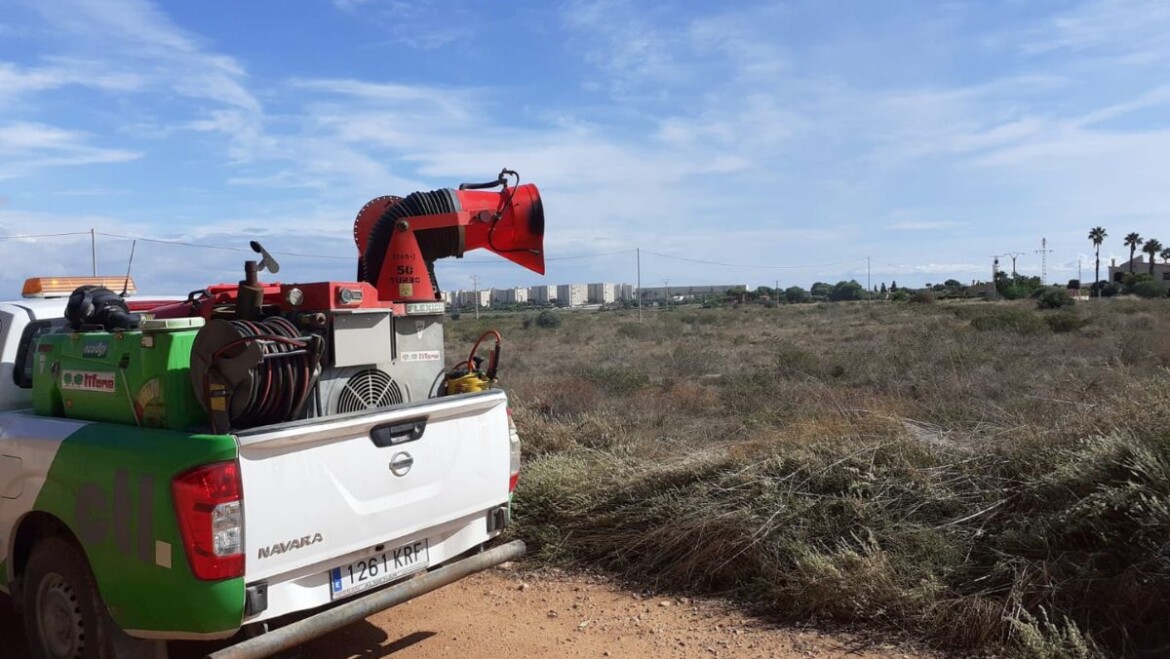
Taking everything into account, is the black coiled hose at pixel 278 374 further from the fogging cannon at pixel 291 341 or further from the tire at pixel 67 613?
the tire at pixel 67 613

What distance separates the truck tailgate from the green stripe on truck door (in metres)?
0.18

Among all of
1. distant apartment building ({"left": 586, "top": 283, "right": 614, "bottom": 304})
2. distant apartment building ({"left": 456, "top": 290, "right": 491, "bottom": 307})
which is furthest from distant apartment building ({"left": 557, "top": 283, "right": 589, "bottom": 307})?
distant apartment building ({"left": 456, "top": 290, "right": 491, "bottom": 307})

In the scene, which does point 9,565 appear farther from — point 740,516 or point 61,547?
point 740,516

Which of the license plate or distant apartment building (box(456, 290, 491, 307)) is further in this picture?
distant apartment building (box(456, 290, 491, 307))

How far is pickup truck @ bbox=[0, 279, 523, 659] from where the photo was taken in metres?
3.37

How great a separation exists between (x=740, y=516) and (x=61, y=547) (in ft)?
12.5

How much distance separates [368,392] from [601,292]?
125386 mm

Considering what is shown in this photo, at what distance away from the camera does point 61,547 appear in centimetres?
393

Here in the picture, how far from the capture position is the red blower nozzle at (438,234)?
5379 mm

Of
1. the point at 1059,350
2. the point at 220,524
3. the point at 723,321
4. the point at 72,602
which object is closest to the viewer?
the point at 220,524

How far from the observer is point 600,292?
130 meters

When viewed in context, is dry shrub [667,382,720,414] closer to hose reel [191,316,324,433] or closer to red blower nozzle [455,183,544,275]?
red blower nozzle [455,183,544,275]

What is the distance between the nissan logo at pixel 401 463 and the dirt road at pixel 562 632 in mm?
1198

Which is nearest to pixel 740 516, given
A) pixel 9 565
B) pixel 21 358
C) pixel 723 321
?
pixel 9 565
